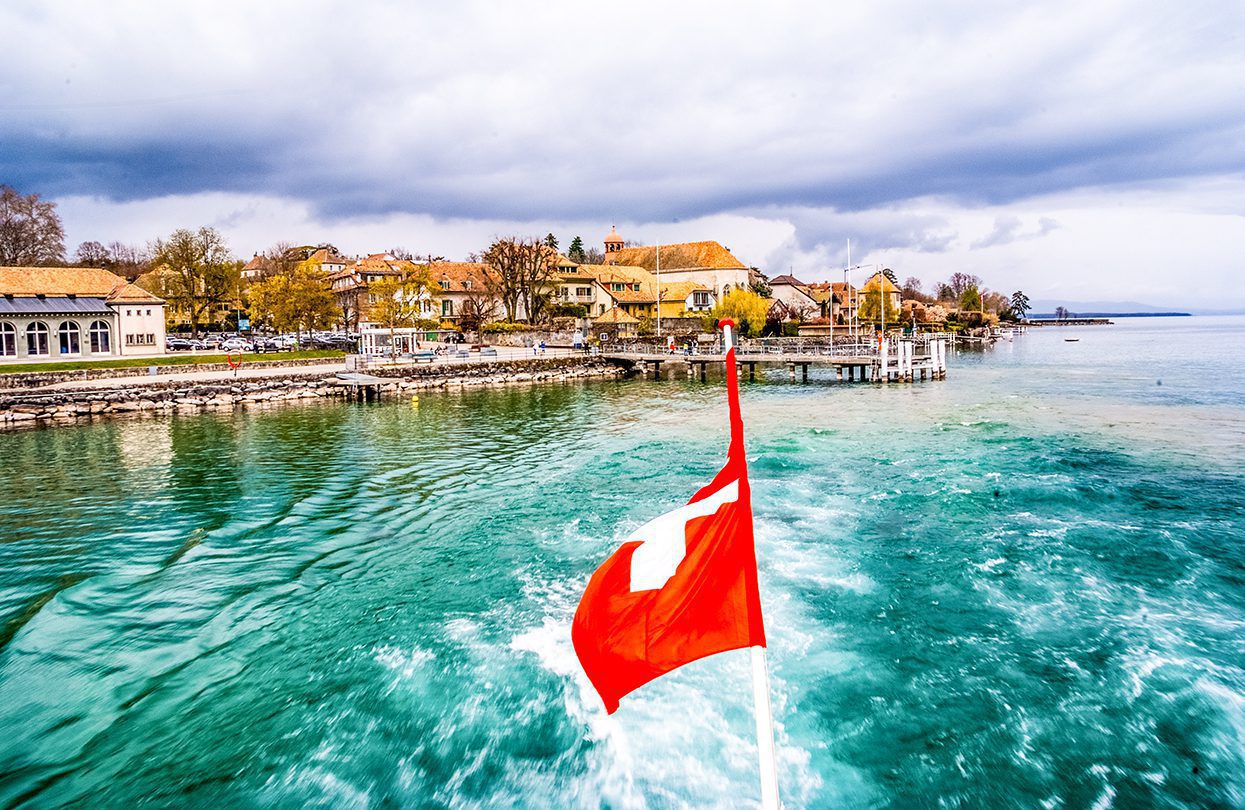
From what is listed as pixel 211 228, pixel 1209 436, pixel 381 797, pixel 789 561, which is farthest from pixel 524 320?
pixel 381 797

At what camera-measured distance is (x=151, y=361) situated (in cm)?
5634

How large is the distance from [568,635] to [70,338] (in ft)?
213

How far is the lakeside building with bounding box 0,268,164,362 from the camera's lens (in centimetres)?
5509

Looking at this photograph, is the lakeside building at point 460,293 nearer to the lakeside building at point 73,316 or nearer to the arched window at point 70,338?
the lakeside building at point 73,316

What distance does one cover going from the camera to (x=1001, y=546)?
15.3 meters

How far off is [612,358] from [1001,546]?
55.8 m

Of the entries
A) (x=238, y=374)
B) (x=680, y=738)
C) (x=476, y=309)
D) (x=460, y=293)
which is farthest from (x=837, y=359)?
(x=460, y=293)

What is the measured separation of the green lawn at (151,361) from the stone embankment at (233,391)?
890cm

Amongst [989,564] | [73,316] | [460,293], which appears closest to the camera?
[989,564]

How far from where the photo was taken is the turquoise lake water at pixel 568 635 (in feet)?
26.4

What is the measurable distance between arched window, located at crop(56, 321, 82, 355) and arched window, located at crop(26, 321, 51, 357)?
102 cm

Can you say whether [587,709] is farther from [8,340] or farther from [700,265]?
[700,265]

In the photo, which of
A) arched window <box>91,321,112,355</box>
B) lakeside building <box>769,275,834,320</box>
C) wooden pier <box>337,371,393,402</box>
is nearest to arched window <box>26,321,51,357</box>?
arched window <box>91,321,112,355</box>

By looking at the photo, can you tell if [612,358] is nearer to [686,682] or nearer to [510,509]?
[510,509]
